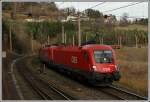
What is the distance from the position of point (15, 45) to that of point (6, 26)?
3.95 metres

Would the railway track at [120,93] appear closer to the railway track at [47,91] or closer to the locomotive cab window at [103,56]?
the locomotive cab window at [103,56]

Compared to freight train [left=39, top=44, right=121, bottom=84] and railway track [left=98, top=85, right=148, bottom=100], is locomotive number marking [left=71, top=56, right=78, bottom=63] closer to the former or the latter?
freight train [left=39, top=44, right=121, bottom=84]

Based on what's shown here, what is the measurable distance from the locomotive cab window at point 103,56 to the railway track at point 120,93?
1607 millimetres

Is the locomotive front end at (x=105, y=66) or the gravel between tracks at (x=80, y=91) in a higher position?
the locomotive front end at (x=105, y=66)

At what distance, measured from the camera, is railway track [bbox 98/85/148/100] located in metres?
17.2

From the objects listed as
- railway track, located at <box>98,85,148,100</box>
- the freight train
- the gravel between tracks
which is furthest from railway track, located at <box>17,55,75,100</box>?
railway track, located at <box>98,85,148,100</box>

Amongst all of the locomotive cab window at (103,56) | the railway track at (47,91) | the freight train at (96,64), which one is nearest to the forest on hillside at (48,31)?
the railway track at (47,91)

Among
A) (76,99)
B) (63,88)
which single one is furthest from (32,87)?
(76,99)

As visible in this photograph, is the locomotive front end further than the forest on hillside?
No

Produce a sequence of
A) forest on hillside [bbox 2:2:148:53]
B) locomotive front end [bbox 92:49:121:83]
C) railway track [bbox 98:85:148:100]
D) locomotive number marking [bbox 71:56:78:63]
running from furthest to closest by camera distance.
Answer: forest on hillside [bbox 2:2:148:53] < locomotive number marking [bbox 71:56:78:63] < locomotive front end [bbox 92:49:121:83] < railway track [bbox 98:85:148:100]

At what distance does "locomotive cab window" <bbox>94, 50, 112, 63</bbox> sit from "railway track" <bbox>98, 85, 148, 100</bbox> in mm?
1607

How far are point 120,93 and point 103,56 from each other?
2742 millimetres

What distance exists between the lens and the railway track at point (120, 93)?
56.3 feet

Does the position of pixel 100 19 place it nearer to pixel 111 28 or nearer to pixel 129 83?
pixel 111 28
